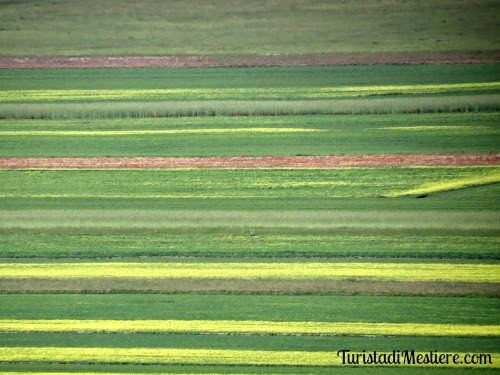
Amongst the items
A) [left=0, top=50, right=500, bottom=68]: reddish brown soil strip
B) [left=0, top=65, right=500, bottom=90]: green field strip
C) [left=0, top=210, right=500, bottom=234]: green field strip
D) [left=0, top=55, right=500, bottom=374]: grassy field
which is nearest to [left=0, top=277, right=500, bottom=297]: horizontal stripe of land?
[left=0, top=55, right=500, bottom=374]: grassy field

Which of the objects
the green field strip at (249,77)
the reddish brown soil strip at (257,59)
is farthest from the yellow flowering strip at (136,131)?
the reddish brown soil strip at (257,59)

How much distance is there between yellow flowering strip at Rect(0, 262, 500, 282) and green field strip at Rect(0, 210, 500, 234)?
1.19m

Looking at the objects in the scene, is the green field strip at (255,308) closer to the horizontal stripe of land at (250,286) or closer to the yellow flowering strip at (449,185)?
the horizontal stripe of land at (250,286)

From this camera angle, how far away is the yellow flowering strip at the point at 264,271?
16859 millimetres

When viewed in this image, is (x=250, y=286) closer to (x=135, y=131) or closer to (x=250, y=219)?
(x=250, y=219)

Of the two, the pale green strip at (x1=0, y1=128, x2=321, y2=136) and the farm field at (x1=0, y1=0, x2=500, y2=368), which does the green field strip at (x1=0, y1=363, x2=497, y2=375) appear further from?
the pale green strip at (x1=0, y1=128, x2=321, y2=136)

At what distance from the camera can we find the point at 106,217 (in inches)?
744

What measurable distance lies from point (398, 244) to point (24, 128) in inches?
398

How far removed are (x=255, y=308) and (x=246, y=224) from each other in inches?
105

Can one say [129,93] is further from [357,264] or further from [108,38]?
[357,264]

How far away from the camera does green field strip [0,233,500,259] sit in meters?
17.5

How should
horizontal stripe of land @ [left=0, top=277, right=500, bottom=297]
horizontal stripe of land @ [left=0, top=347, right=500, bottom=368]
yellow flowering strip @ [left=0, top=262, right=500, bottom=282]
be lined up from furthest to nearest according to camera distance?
yellow flowering strip @ [left=0, top=262, right=500, bottom=282] → horizontal stripe of land @ [left=0, top=277, right=500, bottom=297] → horizontal stripe of land @ [left=0, top=347, right=500, bottom=368]

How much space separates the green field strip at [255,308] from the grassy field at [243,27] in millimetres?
9661

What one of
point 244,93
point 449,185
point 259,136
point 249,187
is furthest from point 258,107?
point 449,185
